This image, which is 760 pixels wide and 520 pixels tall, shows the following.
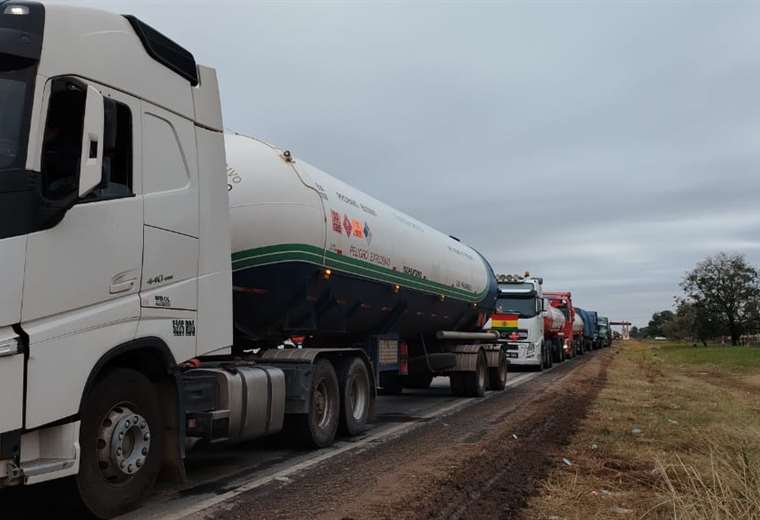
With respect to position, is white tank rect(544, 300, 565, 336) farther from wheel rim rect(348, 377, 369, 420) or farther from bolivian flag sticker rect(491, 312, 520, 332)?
wheel rim rect(348, 377, 369, 420)

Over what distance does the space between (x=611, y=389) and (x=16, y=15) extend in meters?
16.2

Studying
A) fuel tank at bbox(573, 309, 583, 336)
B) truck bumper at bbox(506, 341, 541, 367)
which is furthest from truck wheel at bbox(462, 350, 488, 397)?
fuel tank at bbox(573, 309, 583, 336)

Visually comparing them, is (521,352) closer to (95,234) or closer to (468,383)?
(468,383)

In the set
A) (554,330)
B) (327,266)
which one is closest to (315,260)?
(327,266)

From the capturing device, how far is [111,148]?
4805 millimetres

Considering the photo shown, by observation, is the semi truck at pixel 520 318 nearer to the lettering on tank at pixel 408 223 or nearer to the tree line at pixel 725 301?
the lettering on tank at pixel 408 223

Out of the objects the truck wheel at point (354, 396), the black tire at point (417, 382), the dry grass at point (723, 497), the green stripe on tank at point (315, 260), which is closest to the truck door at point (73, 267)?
the green stripe on tank at point (315, 260)

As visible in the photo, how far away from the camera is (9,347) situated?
14.2ft

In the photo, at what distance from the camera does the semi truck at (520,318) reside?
25.3 metres

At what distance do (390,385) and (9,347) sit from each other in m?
12.3

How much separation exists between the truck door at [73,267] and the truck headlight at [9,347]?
0.34 ft

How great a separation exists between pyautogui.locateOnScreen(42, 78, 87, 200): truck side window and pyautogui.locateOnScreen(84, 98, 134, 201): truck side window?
17 cm

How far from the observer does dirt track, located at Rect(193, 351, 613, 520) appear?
5.77m

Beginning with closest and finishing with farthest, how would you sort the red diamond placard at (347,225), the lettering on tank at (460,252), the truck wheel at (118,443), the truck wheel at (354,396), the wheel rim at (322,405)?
the truck wheel at (118,443) → the wheel rim at (322,405) → the truck wheel at (354,396) → the red diamond placard at (347,225) → the lettering on tank at (460,252)
